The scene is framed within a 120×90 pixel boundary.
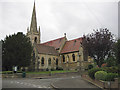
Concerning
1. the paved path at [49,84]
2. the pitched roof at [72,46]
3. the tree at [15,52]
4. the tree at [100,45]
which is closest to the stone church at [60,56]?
the pitched roof at [72,46]

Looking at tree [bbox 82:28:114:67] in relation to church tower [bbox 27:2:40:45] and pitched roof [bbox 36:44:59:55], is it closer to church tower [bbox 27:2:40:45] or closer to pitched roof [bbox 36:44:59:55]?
pitched roof [bbox 36:44:59:55]

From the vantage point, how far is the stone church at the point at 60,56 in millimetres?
42719

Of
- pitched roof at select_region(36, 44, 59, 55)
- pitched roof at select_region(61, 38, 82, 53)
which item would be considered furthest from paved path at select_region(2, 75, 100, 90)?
pitched roof at select_region(61, 38, 82, 53)

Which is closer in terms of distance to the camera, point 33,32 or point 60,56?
point 60,56

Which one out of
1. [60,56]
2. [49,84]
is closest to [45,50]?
[60,56]

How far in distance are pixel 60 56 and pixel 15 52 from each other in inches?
759

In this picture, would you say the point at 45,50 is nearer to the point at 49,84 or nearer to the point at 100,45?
the point at 100,45

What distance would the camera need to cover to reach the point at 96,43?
75.5 ft

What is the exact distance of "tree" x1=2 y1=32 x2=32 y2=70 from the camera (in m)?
32.5

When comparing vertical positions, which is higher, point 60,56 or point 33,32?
point 33,32

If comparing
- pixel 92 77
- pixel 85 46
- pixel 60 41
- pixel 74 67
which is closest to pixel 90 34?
pixel 85 46

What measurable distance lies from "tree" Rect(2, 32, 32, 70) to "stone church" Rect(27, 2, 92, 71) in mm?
7343

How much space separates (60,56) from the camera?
48844mm

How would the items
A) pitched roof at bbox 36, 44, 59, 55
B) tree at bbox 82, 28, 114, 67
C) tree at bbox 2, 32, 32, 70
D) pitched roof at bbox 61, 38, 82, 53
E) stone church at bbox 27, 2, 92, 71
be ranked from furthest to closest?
1. pitched roof at bbox 61, 38, 82, 53
2. pitched roof at bbox 36, 44, 59, 55
3. stone church at bbox 27, 2, 92, 71
4. tree at bbox 2, 32, 32, 70
5. tree at bbox 82, 28, 114, 67
